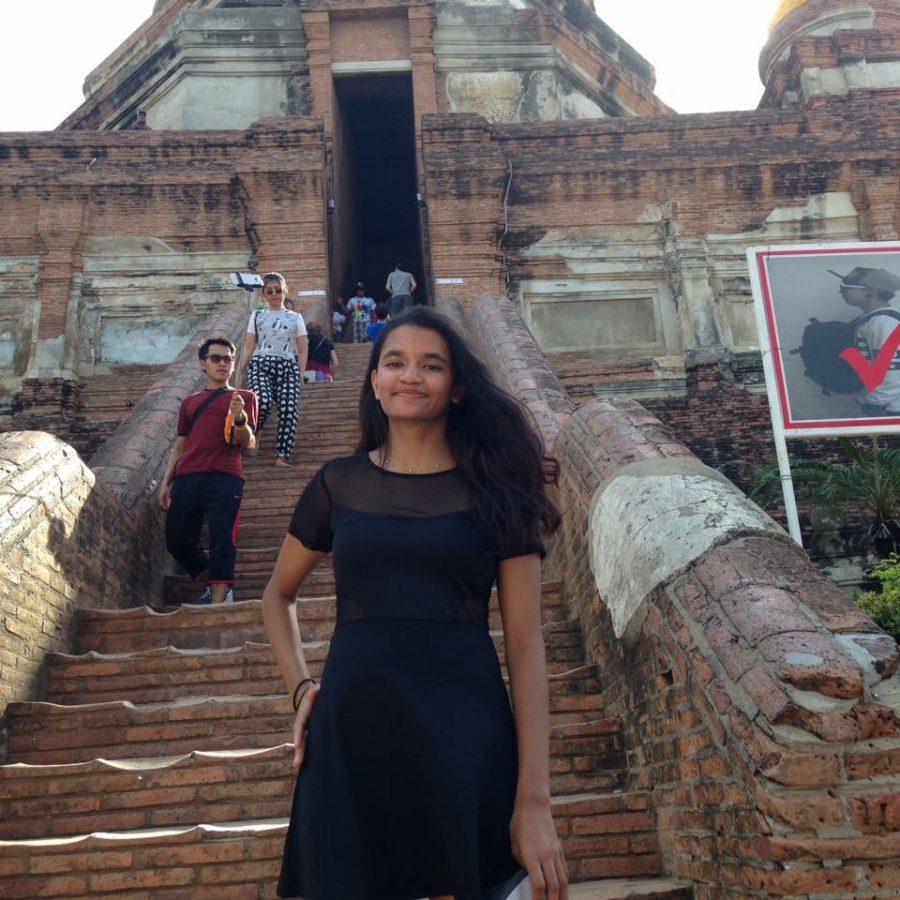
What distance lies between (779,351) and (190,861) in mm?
5729

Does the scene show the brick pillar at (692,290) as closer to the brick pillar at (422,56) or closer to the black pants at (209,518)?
the brick pillar at (422,56)

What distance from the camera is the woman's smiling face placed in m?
2.29

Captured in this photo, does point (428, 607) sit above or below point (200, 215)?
below

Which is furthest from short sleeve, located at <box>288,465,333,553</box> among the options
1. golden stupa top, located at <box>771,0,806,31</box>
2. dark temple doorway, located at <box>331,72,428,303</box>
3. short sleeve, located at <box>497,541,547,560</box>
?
golden stupa top, located at <box>771,0,806,31</box>

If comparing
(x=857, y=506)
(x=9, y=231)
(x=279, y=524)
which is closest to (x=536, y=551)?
(x=279, y=524)

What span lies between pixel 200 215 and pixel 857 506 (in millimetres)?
9018

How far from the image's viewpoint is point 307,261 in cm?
1363

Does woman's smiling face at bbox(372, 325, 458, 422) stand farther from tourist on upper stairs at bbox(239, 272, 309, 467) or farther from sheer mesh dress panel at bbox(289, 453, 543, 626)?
tourist on upper stairs at bbox(239, 272, 309, 467)

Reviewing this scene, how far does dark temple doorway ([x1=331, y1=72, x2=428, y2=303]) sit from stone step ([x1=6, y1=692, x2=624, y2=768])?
11.7 m

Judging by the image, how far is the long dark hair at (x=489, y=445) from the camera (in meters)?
2.11

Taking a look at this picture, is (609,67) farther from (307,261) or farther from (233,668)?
(233,668)

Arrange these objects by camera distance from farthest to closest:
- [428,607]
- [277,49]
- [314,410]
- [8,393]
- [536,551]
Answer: [277,49]
[8,393]
[314,410]
[536,551]
[428,607]

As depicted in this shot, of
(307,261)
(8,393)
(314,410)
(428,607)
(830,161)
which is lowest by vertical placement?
(428,607)

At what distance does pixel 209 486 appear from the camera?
18.5 feet
